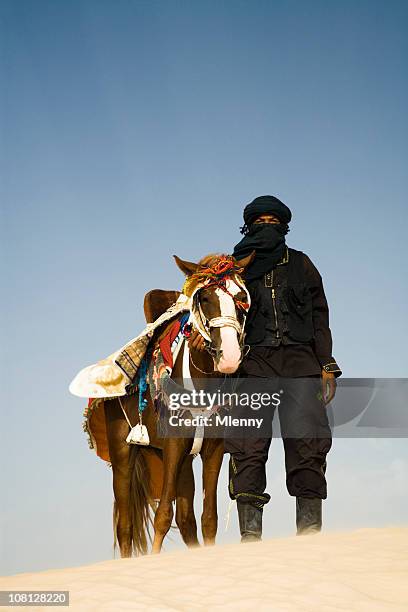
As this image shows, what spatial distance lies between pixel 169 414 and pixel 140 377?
2.23 ft

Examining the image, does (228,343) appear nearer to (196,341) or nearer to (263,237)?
(196,341)

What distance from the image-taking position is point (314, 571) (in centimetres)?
510

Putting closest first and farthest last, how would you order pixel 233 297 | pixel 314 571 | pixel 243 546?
pixel 314 571
pixel 243 546
pixel 233 297

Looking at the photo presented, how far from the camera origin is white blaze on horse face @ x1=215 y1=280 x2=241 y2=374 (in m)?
6.36

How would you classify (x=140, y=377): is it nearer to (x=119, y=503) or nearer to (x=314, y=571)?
(x=119, y=503)

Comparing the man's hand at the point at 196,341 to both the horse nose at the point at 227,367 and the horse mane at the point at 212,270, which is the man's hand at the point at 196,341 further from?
the horse nose at the point at 227,367

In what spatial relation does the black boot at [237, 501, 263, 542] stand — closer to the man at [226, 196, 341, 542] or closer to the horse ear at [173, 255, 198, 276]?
the man at [226, 196, 341, 542]

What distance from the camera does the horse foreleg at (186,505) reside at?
722 cm

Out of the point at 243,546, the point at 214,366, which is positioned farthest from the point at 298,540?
the point at 214,366

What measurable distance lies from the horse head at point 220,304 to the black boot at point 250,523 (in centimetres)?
110

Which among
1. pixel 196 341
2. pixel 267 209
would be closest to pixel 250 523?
pixel 196 341

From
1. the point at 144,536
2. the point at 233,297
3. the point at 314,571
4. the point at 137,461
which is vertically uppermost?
the point at 233,297

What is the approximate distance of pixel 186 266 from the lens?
22.9ft

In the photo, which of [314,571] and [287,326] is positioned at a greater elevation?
[287,326]
